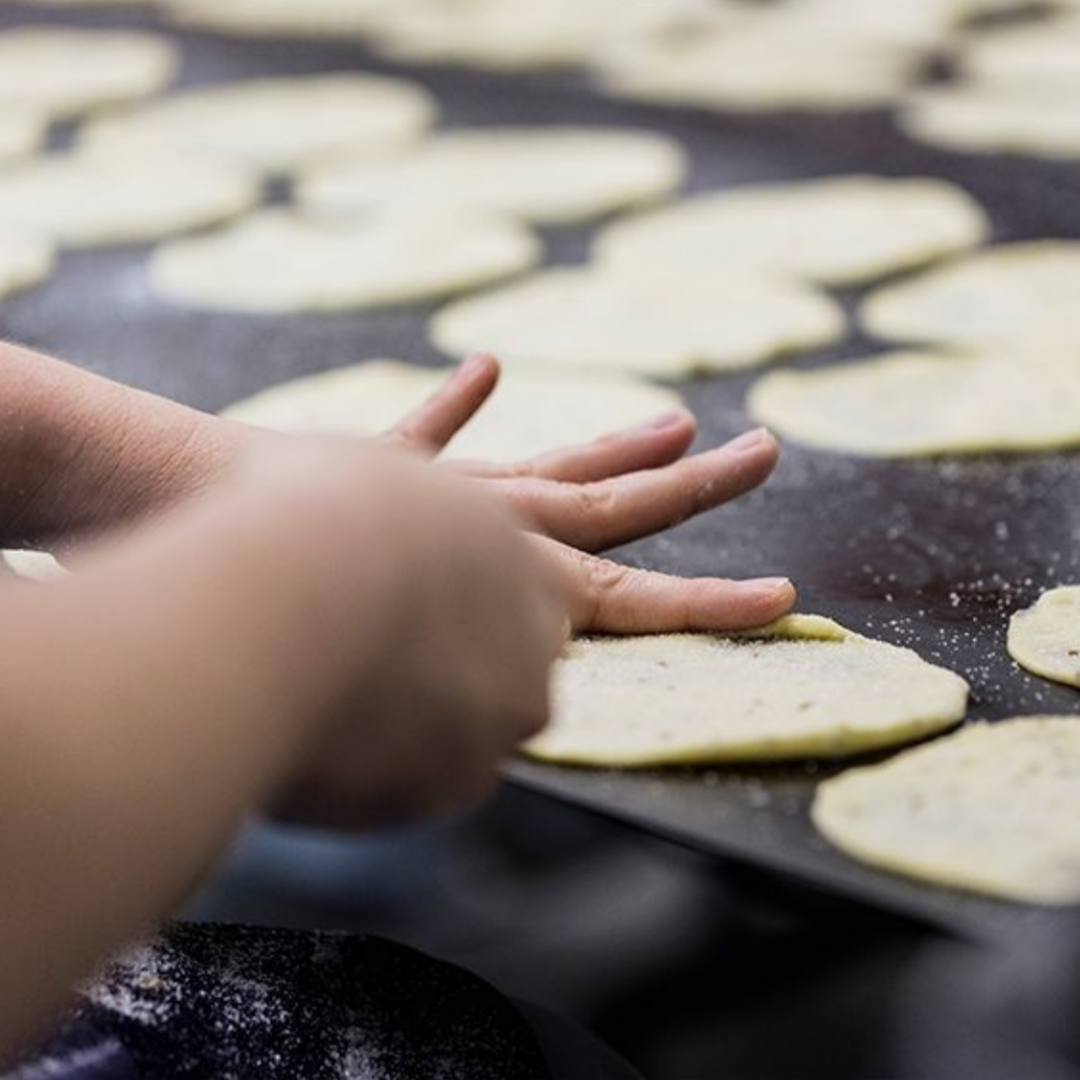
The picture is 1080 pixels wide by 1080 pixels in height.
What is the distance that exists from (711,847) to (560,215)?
1.40 m

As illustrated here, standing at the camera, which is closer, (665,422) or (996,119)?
(665,422)

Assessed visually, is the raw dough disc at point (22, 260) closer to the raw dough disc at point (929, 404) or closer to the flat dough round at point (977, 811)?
the raw dough disc at point (929, 404)

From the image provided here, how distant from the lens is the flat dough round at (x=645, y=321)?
1897 mm

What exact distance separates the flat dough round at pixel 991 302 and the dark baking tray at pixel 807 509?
2.5 inches

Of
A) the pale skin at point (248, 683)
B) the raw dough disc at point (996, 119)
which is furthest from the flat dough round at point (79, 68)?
the pale skin at point (248, 683)

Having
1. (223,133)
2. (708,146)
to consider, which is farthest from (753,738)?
(223,133)

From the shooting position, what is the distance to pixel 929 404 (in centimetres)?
176

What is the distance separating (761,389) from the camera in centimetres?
180

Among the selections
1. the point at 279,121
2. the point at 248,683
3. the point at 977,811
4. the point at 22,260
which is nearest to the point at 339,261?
the point at 22,260

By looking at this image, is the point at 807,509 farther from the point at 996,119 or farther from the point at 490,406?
the point at 996,119

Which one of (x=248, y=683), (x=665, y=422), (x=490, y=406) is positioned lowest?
(x=490, y=406)

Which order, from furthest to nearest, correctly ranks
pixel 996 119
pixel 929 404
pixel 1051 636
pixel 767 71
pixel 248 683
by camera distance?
pixel 767 71 → pixel 996 119 → pixel 929 404 → pixel 1051 636 → pixel 248 683

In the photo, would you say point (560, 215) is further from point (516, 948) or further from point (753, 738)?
point (753, 738)

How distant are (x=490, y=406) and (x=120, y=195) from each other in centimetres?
81
